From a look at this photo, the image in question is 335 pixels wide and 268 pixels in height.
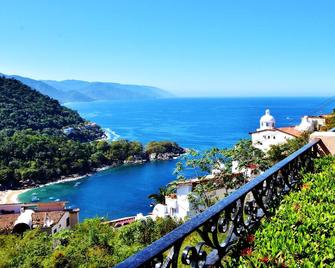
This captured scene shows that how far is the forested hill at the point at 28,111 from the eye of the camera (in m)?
89.5

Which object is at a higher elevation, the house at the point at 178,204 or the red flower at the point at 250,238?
the red flower at the point at 250,238

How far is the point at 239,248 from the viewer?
2295 mm

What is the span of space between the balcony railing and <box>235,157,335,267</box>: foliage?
147 mm

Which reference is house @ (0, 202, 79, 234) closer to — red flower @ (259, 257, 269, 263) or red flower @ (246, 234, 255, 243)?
red flower @ (246, 234, 255, 243)

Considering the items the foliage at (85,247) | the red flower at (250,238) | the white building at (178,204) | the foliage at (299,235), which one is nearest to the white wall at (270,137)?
the white building at (178,204)

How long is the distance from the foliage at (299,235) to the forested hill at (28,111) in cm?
8931

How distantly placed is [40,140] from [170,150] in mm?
24071

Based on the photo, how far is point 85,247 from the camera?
642 inches

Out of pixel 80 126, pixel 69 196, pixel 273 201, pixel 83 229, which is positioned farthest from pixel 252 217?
pixel 80 126

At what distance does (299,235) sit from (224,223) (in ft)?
1.36

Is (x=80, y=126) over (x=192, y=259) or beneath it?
beneath

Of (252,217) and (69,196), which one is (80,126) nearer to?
(69,196)

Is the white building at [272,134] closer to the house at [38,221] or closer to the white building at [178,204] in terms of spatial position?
the white building at [178,204]

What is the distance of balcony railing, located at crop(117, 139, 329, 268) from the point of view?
149 centimetres
